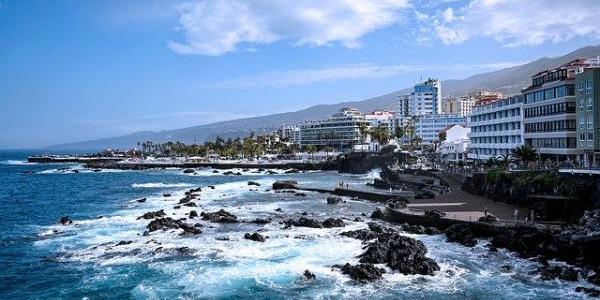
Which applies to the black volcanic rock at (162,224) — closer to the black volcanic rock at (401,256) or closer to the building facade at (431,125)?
the black volcanic rock at (401,256)

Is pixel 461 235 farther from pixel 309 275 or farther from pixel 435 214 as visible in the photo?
pixel 309 275

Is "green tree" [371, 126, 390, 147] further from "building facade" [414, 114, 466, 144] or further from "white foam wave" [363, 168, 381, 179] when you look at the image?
"white foam wave" [363, 168, 381, 179]

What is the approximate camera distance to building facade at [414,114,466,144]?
7195 inches

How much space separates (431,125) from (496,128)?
373ft

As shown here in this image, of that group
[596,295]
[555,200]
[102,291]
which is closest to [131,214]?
[102,291]

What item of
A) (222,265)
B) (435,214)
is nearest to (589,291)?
(435,214)

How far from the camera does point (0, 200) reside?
72.5 m

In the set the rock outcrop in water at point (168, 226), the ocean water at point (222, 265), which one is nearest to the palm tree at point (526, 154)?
the ocean water at point (222, 265)

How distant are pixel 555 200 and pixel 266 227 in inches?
862

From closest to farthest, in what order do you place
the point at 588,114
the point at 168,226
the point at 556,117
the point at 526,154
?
the point at 168,226, the point at 588,114, the point at 526,154, the point at 556,117

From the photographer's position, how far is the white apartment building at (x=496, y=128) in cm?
6738

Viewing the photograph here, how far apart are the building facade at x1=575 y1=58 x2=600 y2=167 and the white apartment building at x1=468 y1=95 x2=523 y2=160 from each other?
13.9 meters

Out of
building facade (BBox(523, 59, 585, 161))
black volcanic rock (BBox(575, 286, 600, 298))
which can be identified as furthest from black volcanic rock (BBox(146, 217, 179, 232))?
building facade (BBox(523, 59, 585, 161))

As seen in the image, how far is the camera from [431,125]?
608 feet
